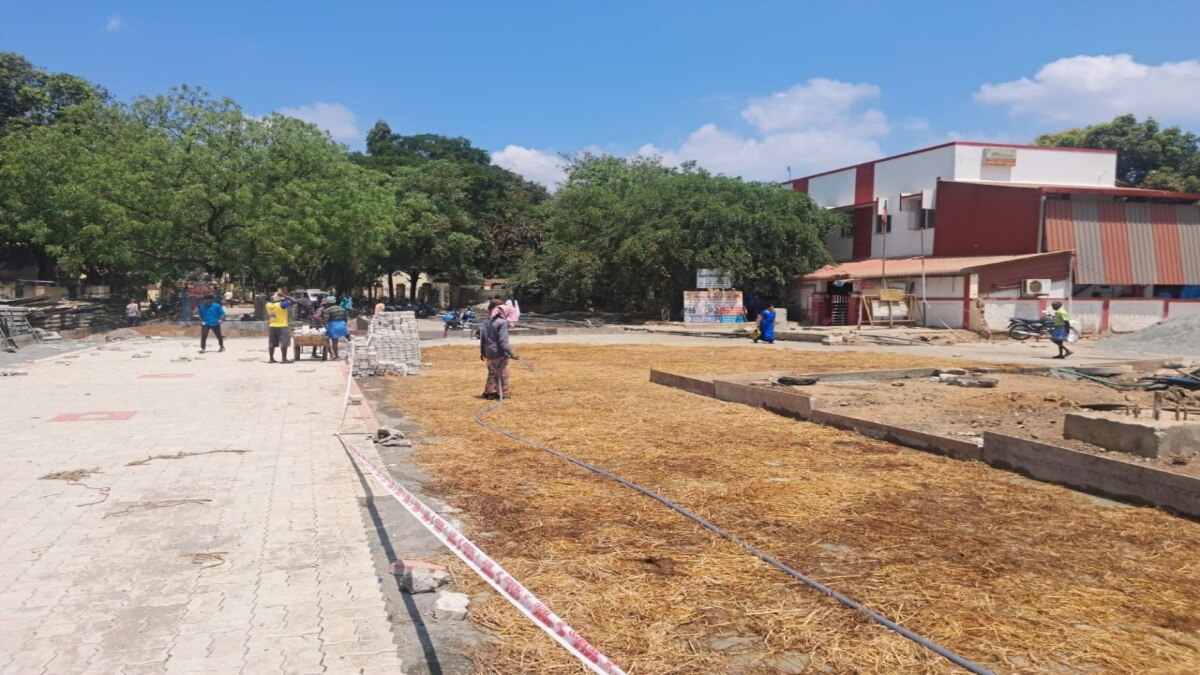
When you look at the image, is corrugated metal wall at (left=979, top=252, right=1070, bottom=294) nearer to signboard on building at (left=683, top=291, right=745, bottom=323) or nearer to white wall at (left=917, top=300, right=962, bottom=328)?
white wall at (left=917, top=300, right=962, bottom=328)

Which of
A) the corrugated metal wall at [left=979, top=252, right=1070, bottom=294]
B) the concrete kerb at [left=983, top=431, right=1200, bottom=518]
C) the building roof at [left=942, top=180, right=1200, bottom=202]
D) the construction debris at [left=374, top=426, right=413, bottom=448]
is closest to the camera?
the concrete kerb at [left=983, top=431, right=1200, bottom=518]

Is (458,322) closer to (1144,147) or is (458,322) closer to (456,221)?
(456,221)

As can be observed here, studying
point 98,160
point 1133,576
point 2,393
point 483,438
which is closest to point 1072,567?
point 1133,576

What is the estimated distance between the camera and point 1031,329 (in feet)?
102

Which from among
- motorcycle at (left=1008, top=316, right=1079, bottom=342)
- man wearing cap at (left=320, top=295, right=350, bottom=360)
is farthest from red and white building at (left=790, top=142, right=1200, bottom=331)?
man wearing cap at (left=320, top=295, right=350, bottom=360)

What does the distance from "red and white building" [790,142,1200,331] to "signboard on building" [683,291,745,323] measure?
458cm

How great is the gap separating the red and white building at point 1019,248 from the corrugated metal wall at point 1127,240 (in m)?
0.04

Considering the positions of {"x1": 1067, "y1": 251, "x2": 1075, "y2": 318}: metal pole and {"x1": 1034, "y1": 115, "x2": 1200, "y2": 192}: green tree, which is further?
{"x1": 1034, "y1": 115, "x2": 1200, "y2": 192}: green tree

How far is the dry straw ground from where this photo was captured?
12.2ft

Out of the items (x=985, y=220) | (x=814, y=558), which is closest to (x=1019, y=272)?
(x=985, y=220)

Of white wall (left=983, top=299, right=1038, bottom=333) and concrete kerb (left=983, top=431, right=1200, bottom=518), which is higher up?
white wall (left=983, top=299, right=1038, bottom=333)

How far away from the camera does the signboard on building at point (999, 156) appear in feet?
130

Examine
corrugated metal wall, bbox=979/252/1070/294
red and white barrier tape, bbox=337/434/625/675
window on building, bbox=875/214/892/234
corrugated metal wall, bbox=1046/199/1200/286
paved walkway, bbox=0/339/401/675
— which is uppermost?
window on building, bbox=875/214/892/234

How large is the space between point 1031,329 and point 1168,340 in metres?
6.69
